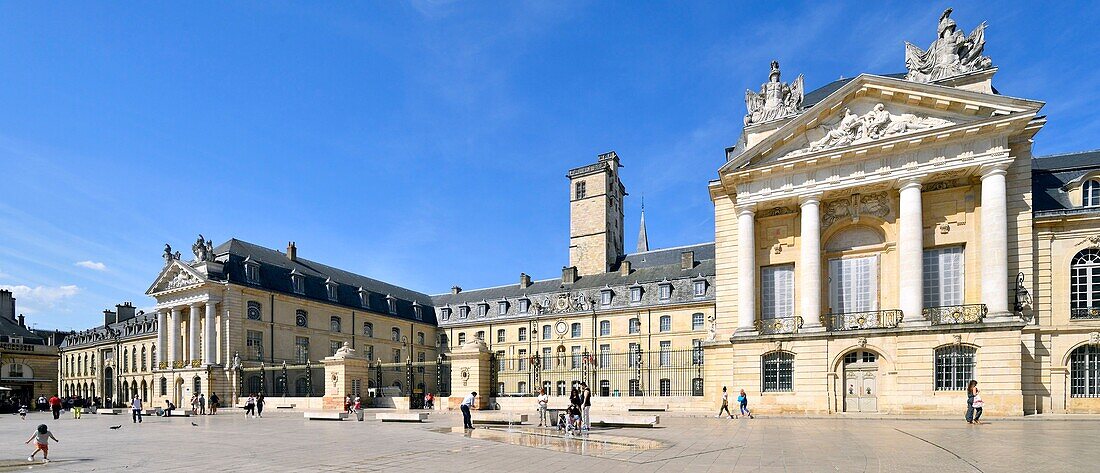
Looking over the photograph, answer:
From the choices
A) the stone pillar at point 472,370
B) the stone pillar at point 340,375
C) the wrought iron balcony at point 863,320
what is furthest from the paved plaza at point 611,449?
the stone pillar at point 340,375

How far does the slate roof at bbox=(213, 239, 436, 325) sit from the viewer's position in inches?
1921

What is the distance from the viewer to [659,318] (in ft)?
169

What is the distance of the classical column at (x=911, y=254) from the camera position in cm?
2508

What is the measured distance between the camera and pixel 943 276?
2603cm

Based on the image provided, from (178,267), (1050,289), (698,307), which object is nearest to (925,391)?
(1050,289)

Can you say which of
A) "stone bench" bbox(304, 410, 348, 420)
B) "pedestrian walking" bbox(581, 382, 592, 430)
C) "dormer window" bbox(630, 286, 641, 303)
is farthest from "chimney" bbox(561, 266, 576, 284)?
"pedestrian walking" bbox(581, 382, 592, 430)

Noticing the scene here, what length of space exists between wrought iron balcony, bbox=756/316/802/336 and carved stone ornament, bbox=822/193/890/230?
4.27 metres

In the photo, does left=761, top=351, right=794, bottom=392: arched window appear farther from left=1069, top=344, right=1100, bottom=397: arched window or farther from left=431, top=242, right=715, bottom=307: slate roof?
left=431, top=242, right=715, bottom=307: slate roof

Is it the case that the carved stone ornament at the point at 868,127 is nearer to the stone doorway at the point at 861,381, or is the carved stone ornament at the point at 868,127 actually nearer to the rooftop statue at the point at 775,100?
the rooftop statue at the point at 775,100

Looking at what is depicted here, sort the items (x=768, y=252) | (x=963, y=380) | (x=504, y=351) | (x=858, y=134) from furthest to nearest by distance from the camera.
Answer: (x=504, y=351), (x=768, y=252), (x=858, y=134), (x=963, y=380)

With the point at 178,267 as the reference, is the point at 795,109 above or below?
above

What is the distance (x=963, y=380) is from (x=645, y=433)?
45.9 feet

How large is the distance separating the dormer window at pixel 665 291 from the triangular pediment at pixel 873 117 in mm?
23609

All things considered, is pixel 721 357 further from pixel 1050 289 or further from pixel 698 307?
pixel 698 307
